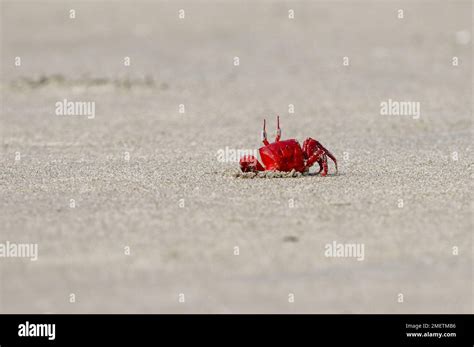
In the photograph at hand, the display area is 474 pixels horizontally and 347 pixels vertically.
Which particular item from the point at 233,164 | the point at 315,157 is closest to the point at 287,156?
the point at 315,157

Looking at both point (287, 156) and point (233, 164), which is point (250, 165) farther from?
point (233, 164)

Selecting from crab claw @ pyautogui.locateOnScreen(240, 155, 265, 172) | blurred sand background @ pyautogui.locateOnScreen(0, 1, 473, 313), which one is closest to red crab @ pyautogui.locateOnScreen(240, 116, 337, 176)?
crab claw @ pyautogui.locateOnScreen(240, 155, 265, 172)

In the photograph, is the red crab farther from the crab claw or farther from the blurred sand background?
the blurred sand background

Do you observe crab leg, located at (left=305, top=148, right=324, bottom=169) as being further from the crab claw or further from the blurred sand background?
the crab claw

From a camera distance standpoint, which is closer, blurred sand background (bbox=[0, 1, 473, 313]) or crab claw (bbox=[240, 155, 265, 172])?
blurred sand background (bbox=[0, 1, 473, 313])

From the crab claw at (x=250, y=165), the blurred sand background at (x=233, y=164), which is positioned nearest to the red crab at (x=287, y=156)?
the crab claw at (x=250, y=165)
